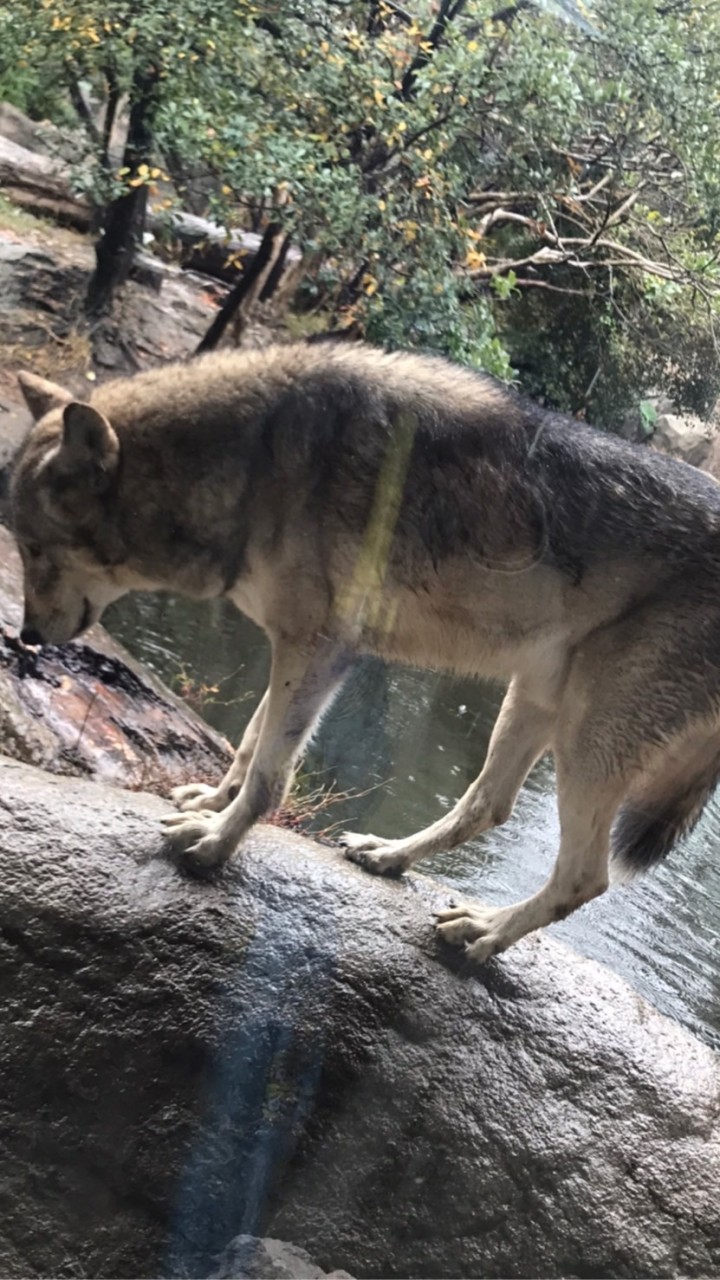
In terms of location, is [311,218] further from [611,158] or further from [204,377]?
[204,377]

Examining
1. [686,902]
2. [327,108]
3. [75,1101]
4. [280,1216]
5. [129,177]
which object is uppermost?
[327,108]

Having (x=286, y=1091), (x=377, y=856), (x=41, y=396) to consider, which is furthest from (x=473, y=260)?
(x=286, y=1091)

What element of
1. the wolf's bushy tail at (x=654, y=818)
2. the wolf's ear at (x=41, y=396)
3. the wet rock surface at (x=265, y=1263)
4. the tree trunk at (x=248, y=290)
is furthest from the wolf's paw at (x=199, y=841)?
the tree trunk at (x=248, y=290)

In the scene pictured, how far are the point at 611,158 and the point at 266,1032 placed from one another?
Answer: 8.53 meters

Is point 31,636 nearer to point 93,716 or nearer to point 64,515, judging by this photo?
point 64,515

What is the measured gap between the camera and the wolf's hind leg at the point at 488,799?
4012mm

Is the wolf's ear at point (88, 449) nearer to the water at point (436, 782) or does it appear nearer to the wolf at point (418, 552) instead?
the wolf at point (418, 552)

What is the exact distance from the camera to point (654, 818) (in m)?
3.74

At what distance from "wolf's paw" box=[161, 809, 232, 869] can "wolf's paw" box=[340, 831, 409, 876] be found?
0.60 m

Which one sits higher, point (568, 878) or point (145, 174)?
point (145, 174)

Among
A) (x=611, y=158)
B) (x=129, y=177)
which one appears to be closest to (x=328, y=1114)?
(x=129, y=177)

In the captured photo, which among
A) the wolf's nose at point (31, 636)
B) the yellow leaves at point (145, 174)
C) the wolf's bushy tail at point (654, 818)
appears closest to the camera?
the wolf's bushy tail at point (654, 818)

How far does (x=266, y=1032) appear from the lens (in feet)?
11.2

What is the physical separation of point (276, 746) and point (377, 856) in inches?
28.5
